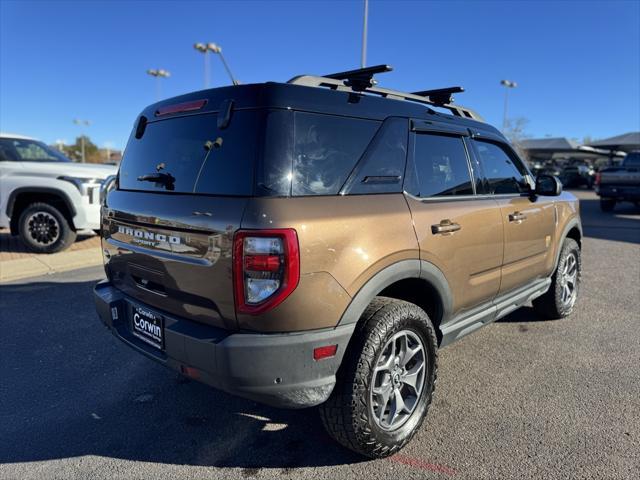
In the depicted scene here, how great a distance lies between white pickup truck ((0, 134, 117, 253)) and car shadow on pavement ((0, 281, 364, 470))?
155 inches

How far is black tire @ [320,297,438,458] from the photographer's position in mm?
2322

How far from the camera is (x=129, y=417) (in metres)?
2.98

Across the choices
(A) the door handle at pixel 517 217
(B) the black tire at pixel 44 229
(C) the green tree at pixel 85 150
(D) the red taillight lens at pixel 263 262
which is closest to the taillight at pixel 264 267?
(D) the red taillight lens at pixel 263 262

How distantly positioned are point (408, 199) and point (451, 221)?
39 centimetres

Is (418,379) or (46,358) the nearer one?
(418,379)

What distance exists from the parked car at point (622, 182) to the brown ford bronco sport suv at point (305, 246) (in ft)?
46.8

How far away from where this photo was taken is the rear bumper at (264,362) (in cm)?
211

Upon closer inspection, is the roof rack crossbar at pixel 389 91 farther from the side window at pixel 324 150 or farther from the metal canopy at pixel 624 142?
the metal canopy at pixel 624 142

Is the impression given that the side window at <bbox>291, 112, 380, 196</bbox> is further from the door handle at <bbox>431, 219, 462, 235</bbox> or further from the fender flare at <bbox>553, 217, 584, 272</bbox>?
the fender flare at <bbox>553, 217, 584, 272</bbox>

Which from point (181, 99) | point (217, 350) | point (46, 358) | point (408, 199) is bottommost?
point (46, 358)

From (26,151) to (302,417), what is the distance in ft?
25.8

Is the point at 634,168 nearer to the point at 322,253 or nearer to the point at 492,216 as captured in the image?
the point at 492,216

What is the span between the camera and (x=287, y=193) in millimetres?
2178

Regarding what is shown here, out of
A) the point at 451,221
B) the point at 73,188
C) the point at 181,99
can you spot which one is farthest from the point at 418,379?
the point at 73,188
